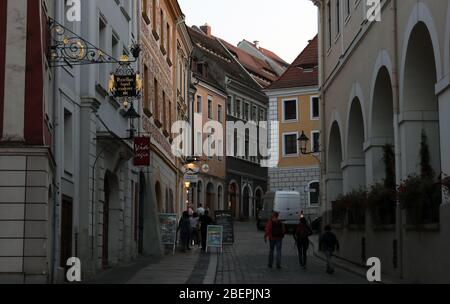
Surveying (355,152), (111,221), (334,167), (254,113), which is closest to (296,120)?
(254,113)

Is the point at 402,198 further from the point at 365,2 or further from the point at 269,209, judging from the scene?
the point at 269,209

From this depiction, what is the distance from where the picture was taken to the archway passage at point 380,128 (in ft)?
81.7

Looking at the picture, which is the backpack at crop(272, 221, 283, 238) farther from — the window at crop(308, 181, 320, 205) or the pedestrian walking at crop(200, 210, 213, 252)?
the window at crop(308, 181, 320, 205)

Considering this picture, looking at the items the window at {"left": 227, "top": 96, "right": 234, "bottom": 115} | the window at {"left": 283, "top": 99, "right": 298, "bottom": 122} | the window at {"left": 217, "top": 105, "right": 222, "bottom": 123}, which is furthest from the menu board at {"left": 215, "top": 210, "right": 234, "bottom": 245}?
the window at {"left": 227, "top": 96, "right": 234, "bottom": 115}

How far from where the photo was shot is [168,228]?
113ft

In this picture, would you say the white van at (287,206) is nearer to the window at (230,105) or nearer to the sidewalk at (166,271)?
the sidewalk at (166,271)

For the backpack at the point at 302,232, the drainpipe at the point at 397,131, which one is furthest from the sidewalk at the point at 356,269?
the backpack at the point at 302,232

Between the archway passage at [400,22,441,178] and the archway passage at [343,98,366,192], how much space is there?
27.0 feet

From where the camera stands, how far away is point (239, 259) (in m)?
30.3

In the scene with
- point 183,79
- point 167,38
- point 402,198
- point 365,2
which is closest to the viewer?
point 402,198

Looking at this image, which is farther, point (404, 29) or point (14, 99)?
point (404, 29)
